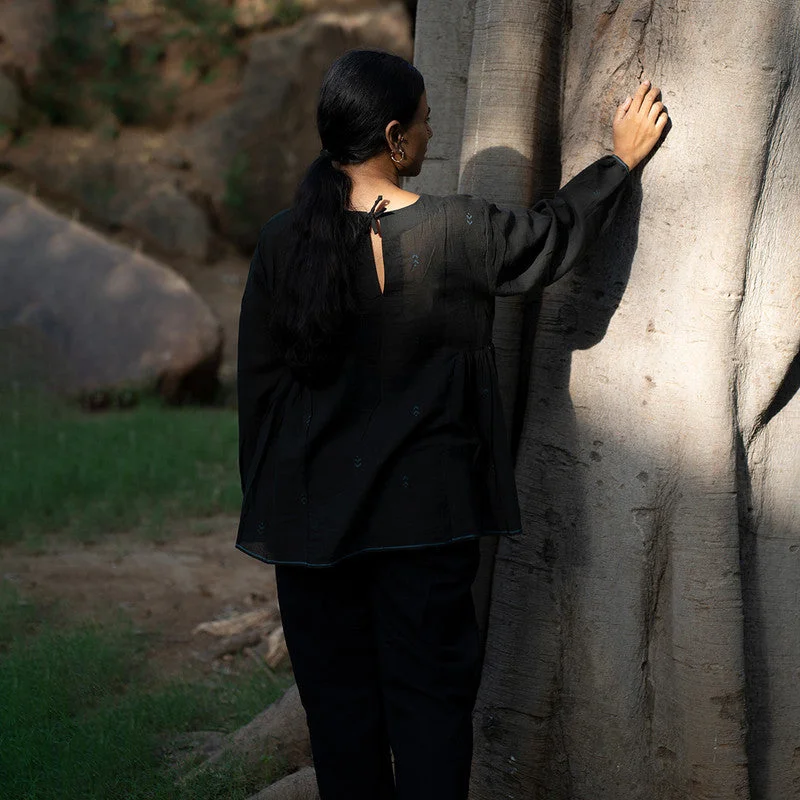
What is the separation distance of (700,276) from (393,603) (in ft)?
3.69

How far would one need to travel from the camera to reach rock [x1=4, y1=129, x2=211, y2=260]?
13.0m

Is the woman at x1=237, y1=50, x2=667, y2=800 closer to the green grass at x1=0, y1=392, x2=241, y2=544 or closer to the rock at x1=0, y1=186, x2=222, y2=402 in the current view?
the green grass at x1=0, y1=392, x2=241, y2=544

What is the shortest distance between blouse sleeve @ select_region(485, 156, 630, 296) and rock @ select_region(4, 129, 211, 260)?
10.9 meters

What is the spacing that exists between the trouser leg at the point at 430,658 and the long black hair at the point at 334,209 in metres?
0.51

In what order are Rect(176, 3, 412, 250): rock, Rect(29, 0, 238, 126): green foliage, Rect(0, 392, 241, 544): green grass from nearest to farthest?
1. Rect(0, 392, 241, 544): green grass
2. Rect(176, 3, 412, 250): rock
3. Rect(29, 0, 238, 126): green foliage

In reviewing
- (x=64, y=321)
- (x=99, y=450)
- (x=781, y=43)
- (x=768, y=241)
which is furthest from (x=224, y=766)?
(x=64, y=321)

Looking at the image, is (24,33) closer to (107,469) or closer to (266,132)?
(266,132)

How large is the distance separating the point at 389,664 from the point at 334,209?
1040 mm

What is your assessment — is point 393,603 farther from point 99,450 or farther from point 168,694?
point 99,450

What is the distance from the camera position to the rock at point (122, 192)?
13.0 metres

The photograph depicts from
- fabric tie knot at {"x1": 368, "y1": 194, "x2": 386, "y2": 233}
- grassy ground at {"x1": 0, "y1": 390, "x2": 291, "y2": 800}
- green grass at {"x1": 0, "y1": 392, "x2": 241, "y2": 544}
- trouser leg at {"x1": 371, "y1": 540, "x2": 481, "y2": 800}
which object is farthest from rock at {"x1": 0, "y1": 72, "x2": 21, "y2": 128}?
trouser leg at {"x1": 371, "y1": 540, "x2": 481, "y2": 800}

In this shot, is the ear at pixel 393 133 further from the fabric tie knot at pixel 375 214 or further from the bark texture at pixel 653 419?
the bark texture at pixel 653 419

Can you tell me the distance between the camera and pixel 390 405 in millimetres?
2451

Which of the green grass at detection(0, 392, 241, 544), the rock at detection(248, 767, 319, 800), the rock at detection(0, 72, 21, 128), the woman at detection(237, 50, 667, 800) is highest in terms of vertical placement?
the rock at detection(0, 72, 21, 128)
